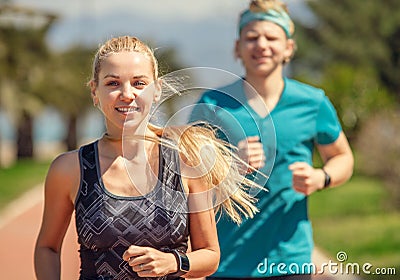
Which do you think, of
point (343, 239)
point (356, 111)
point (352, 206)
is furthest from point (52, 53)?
point (343, 239)

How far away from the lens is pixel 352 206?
16.1 metres

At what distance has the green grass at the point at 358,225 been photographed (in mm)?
10664

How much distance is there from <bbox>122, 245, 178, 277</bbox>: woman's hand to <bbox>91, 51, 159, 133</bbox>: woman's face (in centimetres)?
42

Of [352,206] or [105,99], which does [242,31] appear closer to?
[105,99]

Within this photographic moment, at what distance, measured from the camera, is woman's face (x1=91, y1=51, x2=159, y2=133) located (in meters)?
2.93

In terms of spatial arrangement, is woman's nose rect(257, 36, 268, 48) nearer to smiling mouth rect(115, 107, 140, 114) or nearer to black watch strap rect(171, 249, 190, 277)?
smiling mouth rect(115, 107, 140, 114)

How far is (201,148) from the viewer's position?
9.83 feet

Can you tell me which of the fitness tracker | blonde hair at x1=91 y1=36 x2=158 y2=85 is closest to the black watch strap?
blonde hair at x1=91 y1=36 x2=158 y2=85

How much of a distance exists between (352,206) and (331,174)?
1196cm

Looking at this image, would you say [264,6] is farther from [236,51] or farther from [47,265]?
[47,265]

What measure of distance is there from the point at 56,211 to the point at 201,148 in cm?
49

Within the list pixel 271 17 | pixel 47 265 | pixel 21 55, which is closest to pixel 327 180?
pixel 271 17

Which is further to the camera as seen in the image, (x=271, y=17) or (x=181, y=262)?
(x=271, y=17)

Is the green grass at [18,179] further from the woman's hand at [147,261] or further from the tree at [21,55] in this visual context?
the woman's hand at [147,261]
